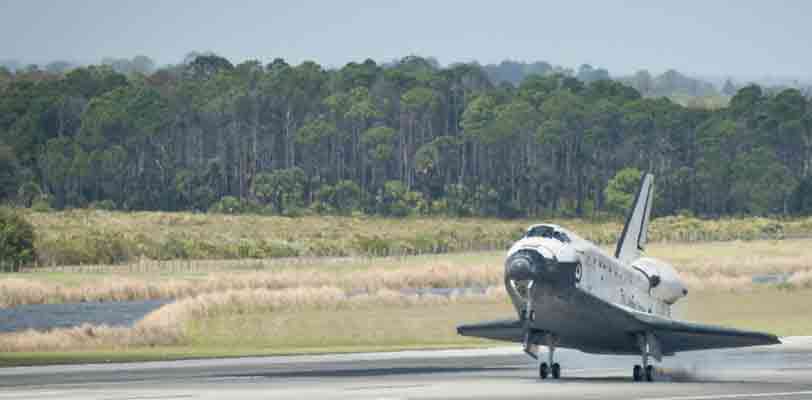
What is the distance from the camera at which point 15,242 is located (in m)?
130

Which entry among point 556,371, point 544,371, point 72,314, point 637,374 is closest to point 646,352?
point 637,374

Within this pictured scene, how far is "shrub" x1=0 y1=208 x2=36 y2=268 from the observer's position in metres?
128

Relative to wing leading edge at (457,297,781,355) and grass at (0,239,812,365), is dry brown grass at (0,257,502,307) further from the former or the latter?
wing leading edge at (457,297,781,355)

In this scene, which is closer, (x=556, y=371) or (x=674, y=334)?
(x=674, y=334)

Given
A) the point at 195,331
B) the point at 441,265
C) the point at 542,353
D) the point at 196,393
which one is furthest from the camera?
the point at 441,265

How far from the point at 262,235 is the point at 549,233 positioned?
136975 mm

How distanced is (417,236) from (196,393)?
466 feet

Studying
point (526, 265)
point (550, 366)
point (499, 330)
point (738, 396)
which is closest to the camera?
point (738, 396)

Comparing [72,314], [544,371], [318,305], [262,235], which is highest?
[544,371]

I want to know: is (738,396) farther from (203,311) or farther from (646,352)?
(203,311)

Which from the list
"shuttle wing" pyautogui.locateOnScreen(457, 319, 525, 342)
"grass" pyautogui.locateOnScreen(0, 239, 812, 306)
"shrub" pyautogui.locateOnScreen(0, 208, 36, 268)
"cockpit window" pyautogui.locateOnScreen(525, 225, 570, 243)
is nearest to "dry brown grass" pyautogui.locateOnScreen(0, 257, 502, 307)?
"grass" pyautogui.locateOnScreen(0, 239, 812, 306)

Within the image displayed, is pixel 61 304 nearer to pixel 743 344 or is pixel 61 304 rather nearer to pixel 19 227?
pixel 19 227

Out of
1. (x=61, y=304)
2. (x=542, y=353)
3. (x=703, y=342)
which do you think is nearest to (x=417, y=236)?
(x=61, y=304)

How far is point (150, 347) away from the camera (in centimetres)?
6769
